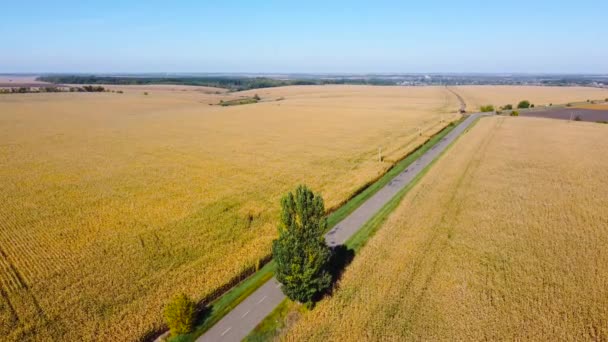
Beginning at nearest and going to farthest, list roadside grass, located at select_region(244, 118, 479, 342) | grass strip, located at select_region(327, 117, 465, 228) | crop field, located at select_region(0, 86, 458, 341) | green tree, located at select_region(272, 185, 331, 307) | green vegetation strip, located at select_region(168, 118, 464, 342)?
roadside grass, located at select_region(244, 118, 479, 342) < green vegetation strip, located at select_region(168, 118, 464, 342) < green tree, located at select_region(272, 185, 331, 307) < crop field, located at select_region(0, 86, 458, 341) < grass strip, located at select_region(327, 117, 465, 228)

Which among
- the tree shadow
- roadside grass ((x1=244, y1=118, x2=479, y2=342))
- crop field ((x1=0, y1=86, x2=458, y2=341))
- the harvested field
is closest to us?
roadside grass ((x1=244, y1=118, x2=479, y2=342))

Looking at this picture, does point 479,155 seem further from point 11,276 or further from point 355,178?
point 11,276

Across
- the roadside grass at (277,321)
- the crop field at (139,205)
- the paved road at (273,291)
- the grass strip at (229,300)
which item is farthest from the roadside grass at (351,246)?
the crop field at (139,205)

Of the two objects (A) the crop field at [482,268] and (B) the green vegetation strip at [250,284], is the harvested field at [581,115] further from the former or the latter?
(B) the green vegetation strip at [250,284]

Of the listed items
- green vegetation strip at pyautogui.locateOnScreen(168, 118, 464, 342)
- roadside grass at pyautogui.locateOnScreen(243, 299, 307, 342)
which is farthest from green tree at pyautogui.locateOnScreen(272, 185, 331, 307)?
green vegetation strip at pyautogui.locateOnScreen(168, 118, 464, 342)

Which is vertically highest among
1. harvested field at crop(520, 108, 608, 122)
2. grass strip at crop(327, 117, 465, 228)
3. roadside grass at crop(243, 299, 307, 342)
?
harvested field at crop(520, 108, 608, 122)

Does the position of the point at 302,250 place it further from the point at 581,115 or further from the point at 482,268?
the point at 581,115

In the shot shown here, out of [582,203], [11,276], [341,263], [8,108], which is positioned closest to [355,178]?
[341,263]

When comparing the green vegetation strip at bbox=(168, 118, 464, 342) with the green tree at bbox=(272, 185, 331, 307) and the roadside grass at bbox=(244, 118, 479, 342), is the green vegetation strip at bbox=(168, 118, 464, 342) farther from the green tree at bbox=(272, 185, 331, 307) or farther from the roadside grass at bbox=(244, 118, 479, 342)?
the green tree at bbox=(272, 185, 331, 307)
